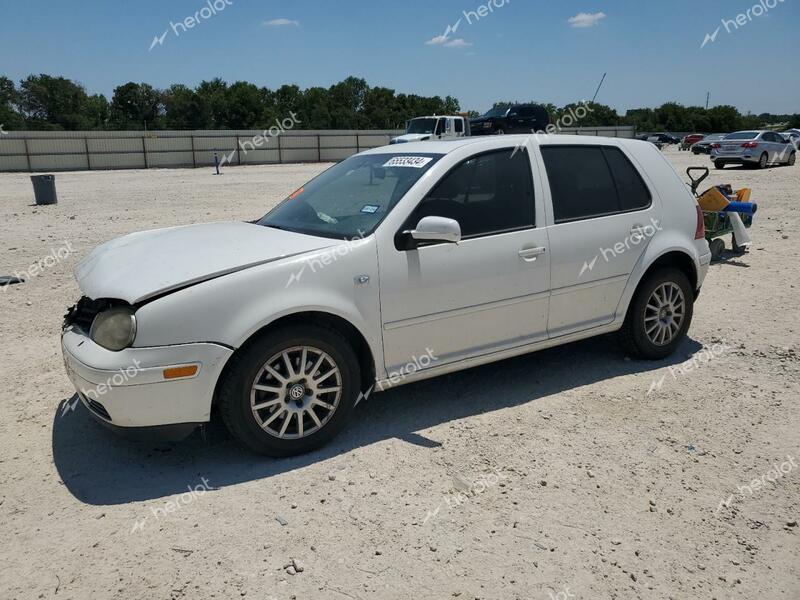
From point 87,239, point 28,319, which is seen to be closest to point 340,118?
point 87,239

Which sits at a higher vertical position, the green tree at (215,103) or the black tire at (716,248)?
the green tree at (215,103)

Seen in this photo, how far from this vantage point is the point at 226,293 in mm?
3314

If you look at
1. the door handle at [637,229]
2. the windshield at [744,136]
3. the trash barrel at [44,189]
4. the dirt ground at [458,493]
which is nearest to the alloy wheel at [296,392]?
the dirt ground at [458,493]

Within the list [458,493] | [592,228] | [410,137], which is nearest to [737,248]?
[592,228]

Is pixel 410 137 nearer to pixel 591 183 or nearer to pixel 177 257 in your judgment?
pixel 591 183

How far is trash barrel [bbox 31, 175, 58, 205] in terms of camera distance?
53.7ft

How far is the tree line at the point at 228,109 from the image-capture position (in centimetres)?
6706

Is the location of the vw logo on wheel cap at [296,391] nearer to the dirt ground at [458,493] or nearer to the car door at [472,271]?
the dirt ground at [458,493]

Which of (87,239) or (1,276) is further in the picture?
(87,239)

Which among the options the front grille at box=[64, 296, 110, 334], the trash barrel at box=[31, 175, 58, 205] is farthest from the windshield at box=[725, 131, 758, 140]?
the front grille at box=[64, 296, 110, 334]

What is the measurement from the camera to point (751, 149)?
24969 mm

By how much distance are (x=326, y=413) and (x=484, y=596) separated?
57.6 inches

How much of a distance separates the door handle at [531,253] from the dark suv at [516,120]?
22278 millimetres

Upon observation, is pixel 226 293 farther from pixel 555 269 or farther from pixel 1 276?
pixel 1 276
